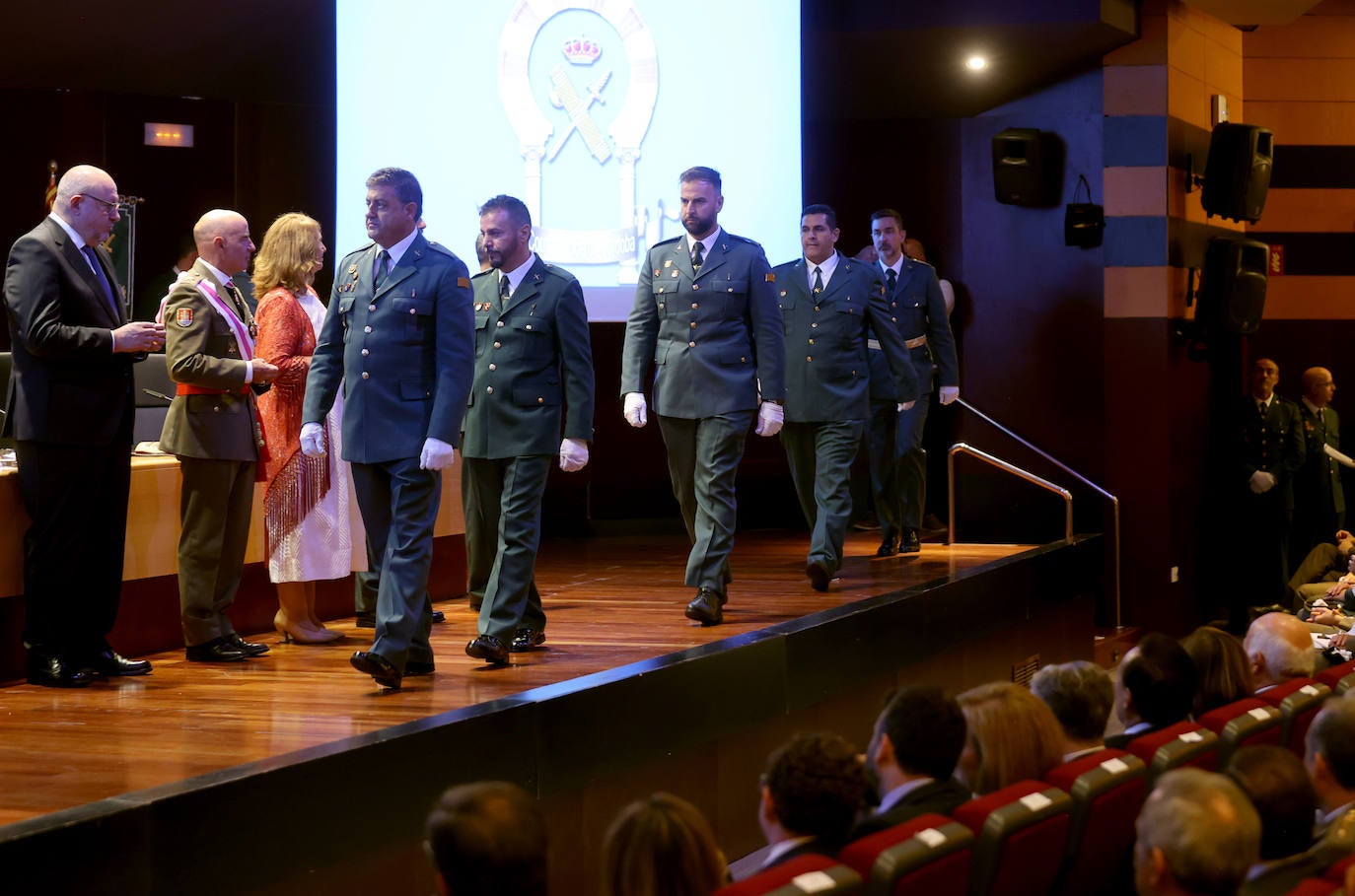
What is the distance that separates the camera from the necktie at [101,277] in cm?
424

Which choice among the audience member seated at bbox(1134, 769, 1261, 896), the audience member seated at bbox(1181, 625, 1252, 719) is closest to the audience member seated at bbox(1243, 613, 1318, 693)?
→ the audience member seated at bbox(1181, 625, 1252, 719)

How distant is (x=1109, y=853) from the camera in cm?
279

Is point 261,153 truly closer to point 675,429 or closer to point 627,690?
point 675,429

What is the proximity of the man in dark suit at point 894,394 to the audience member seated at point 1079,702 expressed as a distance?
136 inches

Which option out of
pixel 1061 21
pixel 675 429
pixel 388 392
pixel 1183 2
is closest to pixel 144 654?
pixel 388 392

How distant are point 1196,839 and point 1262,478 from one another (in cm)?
708

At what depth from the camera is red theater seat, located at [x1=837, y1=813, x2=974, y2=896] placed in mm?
2186

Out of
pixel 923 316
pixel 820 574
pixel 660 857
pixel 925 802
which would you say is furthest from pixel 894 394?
pixel 660 857

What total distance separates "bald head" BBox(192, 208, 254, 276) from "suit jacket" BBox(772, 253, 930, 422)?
7.42 ft

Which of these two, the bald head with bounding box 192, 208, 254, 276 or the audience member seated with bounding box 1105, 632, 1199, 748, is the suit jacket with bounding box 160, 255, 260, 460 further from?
the audience member seated with bounding box 1105, 632, 1199, 748

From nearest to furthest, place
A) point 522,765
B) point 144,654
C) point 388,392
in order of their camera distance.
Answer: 1. point 522,765
2. point 388,392
3. point 144,654

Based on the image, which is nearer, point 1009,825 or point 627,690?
point 1009,825

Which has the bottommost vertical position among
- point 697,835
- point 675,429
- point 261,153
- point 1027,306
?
point 697,835

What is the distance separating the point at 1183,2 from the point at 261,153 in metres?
5.08
